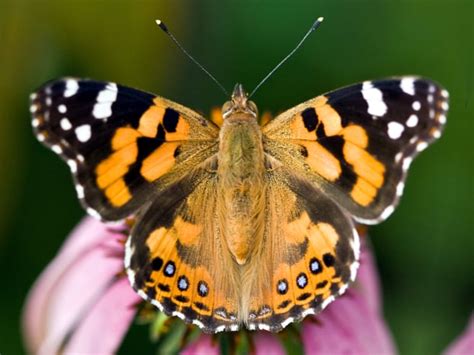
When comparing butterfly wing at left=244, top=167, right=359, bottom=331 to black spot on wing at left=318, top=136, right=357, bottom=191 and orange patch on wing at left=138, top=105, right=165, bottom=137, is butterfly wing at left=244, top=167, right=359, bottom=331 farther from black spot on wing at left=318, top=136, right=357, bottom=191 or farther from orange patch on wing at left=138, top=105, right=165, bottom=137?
orange patch on wing at left=138, top=105, right=165, bottom=137

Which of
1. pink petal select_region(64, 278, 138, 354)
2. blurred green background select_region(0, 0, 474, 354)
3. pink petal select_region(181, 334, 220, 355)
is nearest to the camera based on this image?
pink petal select_region(181, 334, 220, 355)

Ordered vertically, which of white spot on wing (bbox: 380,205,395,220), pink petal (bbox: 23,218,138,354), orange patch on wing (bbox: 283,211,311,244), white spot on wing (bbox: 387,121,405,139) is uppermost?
white spot on wing (bbox: 387,121,405,139)

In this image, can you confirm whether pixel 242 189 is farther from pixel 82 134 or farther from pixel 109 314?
pixel 109 314

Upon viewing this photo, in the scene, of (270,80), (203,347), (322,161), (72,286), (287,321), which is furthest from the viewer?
(270,80)

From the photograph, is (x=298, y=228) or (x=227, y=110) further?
(x=227, y=110)

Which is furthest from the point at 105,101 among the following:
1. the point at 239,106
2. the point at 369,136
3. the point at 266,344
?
the point at 266,344

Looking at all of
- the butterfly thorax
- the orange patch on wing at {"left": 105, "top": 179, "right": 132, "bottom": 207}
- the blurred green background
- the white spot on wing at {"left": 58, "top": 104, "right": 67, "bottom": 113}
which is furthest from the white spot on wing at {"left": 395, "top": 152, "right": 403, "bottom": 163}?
the blurred green background

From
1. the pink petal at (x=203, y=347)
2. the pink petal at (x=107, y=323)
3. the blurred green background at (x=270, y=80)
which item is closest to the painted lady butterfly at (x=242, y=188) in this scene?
the pink petal at (x=203, y=347)
